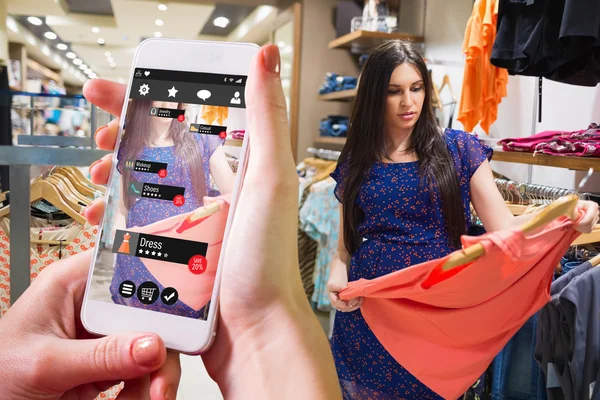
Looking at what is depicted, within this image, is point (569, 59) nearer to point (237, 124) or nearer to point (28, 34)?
point (237, 124)

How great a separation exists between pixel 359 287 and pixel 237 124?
1.36 feet

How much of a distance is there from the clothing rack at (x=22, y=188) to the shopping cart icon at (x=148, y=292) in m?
0.23

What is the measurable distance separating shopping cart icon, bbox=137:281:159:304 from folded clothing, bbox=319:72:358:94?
205 cm

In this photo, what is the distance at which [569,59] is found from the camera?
105 cm

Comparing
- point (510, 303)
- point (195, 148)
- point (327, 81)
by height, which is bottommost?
point (510, 303)

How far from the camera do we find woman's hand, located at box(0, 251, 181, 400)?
1.23ft

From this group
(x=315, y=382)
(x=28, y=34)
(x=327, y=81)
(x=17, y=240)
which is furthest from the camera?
(x=327, y=81)

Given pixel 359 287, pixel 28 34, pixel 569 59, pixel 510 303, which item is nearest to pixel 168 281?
pixel 359 287

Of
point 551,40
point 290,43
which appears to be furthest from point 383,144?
point 290,43

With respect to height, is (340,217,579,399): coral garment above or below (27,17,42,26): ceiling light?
below

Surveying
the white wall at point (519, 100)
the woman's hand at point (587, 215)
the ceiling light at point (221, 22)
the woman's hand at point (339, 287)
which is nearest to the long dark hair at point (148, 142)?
the woman's hand at point (587, 215)

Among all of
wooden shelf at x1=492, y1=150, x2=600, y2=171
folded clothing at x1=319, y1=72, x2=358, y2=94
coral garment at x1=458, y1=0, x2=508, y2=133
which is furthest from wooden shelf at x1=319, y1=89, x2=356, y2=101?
wooden shelf at x1=492, y1=150, x2=600, y2=171

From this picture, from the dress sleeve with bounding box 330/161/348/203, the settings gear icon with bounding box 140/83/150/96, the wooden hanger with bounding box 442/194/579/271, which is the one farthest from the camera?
the dress sleeve with bounding box 330/161/348/203

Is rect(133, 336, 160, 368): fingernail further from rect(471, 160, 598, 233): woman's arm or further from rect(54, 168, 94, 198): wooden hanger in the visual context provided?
rect(471, 160, 598, 233): woman's arm
